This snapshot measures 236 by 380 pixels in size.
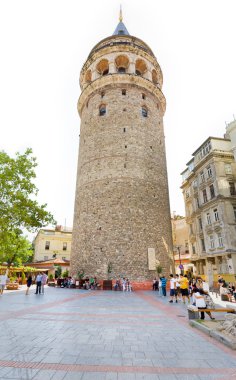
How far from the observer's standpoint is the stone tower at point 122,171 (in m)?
19.8

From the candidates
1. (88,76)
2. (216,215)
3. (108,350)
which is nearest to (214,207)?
(216,215)

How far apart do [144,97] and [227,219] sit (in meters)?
15.8

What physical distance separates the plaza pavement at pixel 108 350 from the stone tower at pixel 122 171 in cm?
1209

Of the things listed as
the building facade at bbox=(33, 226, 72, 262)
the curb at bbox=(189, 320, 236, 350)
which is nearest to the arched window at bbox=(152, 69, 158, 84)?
the curb at bbox=(189, 320, 236, 350)

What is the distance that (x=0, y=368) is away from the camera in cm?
384

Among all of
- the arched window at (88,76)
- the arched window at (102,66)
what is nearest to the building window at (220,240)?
the arched window at (102,66)

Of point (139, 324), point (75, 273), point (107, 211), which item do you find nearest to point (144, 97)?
point (107, 211)

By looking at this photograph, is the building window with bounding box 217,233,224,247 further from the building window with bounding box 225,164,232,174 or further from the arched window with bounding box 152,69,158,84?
the arched window with bounding box 152,69,158,84

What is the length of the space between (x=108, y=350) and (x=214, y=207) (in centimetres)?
2322

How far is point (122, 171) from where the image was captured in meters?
21.8

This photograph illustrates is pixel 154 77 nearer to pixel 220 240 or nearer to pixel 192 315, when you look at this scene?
pixel 220 240

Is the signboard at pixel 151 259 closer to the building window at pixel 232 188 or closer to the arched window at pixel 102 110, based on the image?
the building window at pixel 232 188

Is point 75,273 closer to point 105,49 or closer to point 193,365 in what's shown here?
point 193,365

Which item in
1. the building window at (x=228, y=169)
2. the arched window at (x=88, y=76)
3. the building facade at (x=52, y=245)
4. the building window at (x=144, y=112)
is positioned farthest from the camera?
the building facade at (x=52, y=245)
